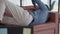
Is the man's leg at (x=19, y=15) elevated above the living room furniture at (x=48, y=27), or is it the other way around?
the man's leg at (x=19, y=15)

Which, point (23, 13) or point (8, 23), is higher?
point (23, 13)

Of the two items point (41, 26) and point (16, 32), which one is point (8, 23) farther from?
point (41, 26)

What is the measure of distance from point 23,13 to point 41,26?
22cm

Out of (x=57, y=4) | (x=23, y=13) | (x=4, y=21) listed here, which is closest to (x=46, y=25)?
(x=23, y=13)

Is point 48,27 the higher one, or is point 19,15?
point 19,15

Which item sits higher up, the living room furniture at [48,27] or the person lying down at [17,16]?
the person lying down at [17,16]

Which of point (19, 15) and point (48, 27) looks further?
point (48, 27)

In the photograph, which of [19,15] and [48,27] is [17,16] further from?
[48,27]

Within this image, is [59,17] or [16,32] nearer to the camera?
[16,32]

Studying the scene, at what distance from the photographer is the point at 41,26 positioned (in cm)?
132

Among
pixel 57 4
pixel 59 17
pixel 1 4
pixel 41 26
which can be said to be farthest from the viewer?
pixel 57 4

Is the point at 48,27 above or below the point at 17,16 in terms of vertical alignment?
below

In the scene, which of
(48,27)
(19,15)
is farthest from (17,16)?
(48,27)

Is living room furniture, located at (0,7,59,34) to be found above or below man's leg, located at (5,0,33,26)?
below
